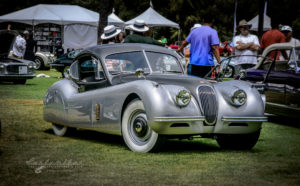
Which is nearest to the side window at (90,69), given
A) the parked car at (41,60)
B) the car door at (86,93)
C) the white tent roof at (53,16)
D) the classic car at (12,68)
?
the car door at (86,93)

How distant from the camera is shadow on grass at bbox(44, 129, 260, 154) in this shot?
676 centimetres

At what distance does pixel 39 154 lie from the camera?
242 inches

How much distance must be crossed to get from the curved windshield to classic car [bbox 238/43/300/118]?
6.65 ft

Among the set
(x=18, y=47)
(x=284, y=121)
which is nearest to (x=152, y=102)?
(x=284, y=121)

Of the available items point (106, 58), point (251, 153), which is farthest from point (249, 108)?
point (106, 58)

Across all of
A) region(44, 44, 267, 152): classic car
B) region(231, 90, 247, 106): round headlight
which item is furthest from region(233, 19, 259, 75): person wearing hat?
region(231, 90, 247, 106): round headlight

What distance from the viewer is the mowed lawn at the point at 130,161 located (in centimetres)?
489

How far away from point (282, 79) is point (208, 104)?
3.64m

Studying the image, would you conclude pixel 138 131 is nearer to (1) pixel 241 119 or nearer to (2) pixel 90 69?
(1) pixel 241 119

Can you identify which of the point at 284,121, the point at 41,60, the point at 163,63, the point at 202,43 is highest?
the point at 202,43

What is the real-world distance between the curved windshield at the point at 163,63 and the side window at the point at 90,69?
71cm

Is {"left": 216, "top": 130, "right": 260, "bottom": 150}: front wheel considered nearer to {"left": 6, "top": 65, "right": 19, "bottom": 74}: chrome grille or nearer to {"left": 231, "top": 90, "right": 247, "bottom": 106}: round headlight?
{"left": 231, "top": 90, "right": 247, "bottom": 106}: round headlight

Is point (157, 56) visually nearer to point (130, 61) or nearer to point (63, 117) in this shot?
point (130, 61)

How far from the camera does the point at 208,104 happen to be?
6430 millimetres
